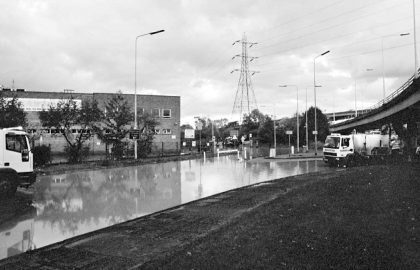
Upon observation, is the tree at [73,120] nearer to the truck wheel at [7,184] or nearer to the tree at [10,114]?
the tree at [10,114]

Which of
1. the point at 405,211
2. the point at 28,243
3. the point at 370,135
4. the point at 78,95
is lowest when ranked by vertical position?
the point at 28,243

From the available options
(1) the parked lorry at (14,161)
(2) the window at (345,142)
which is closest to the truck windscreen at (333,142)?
(2) the window at (345,142)

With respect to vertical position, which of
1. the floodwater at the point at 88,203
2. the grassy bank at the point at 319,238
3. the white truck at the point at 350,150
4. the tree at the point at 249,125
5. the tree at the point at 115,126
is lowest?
the floodwater at the point at 88,203

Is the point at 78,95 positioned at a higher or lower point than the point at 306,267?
higher

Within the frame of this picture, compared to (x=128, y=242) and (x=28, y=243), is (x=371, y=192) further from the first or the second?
(x=28, y=243)

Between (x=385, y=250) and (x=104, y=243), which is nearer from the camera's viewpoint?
(x=385, y=250)

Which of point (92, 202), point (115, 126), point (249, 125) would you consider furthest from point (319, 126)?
point (92, 202)

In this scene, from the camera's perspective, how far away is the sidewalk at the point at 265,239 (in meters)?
5.80

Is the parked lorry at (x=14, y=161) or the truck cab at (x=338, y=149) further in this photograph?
the truck cab at (x=338, y=149)

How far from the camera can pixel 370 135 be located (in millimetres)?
36594

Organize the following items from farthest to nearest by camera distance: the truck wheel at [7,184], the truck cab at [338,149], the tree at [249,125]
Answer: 1. the tree at [249,125]
2. the truck cab at [338,149]
3. the truck wheel at [7,184]

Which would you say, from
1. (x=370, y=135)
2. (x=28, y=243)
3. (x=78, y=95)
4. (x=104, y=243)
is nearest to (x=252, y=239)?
(x=104, y=243)

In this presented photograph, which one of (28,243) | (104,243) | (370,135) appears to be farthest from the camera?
(370,135)

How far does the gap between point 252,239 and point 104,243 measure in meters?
2.99
